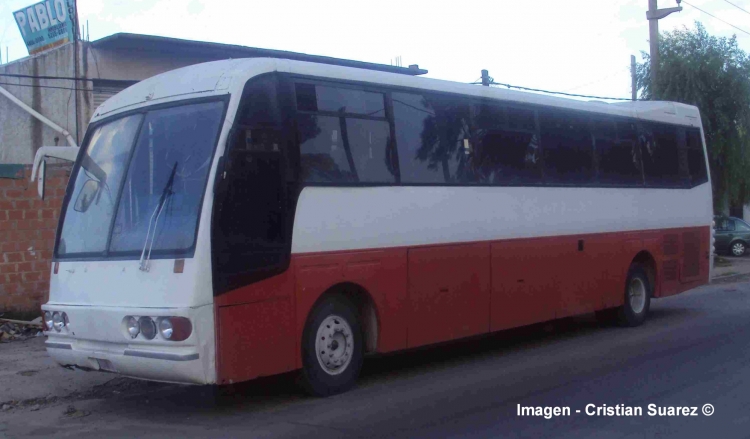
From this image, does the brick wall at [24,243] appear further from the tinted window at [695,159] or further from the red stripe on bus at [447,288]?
the tinted window at [695,159]

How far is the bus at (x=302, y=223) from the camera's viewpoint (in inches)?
278

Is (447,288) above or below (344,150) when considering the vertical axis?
below

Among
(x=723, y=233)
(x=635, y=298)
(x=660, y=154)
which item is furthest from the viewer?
(x=723, y=233)

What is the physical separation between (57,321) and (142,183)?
65.0 inches

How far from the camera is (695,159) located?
1477 cm

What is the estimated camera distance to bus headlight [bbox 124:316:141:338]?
23.0 feet

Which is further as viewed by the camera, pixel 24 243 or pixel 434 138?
pixel 24 243

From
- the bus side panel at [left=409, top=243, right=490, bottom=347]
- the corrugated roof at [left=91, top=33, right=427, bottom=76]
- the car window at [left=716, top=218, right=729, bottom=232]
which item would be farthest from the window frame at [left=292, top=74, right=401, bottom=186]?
the car window at [left=716, top=218, right=729, bottom=232]

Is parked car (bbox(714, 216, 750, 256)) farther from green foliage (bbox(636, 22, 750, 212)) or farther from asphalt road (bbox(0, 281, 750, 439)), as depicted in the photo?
asphalt road (bbox(0, 281, 750, 439))

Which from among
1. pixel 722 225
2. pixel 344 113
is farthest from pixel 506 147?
pixel 722 225

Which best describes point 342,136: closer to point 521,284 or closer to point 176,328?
point 176,328

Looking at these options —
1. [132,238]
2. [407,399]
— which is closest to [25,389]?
[132,238]

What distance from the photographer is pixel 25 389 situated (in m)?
8.70

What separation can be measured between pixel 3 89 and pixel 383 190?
1651 centimetres
